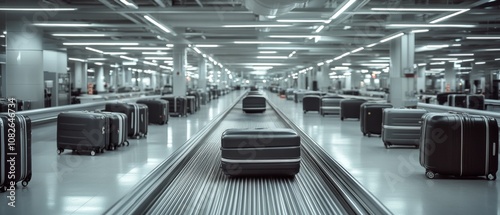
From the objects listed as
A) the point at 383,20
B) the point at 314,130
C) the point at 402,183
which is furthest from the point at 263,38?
the point at 402,183

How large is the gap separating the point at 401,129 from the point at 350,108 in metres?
8.37

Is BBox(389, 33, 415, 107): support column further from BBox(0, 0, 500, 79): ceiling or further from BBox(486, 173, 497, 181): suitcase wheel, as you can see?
BBox(486, 173, 497, 181): suitcase wheel

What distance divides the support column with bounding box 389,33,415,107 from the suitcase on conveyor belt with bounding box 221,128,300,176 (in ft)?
46.9

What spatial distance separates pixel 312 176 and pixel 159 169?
2.71 metres

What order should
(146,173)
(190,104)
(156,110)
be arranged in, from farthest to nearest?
(190,104)
(156,110)
(146,173)

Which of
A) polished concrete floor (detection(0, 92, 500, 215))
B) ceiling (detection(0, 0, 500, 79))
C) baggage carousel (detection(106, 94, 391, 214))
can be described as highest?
ceiling (detection(0, 0, 500, 79))

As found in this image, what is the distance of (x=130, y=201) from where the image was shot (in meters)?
5.48

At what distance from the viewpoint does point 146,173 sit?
277 inches

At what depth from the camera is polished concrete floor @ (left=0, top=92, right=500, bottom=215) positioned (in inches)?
204

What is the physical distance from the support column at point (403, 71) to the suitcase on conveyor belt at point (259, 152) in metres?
14.3

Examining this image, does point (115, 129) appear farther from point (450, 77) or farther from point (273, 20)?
point (450, 77)

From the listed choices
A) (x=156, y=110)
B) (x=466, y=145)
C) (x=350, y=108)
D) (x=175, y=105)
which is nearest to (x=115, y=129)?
(x=156, y=110)

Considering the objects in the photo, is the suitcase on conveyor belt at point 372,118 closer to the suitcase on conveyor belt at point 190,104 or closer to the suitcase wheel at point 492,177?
the suitcase wheel at point 492,177

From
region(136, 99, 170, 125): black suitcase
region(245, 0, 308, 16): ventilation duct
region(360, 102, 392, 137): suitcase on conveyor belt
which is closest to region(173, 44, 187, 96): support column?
region(136, 99, 170, 125): black suitcase
